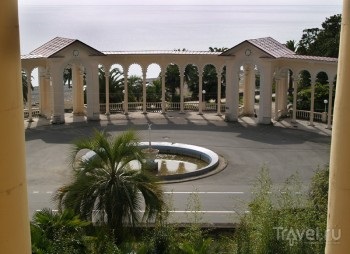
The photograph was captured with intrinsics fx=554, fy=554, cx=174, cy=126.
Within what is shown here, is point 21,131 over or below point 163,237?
over

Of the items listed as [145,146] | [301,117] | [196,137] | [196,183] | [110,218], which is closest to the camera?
[110,218]

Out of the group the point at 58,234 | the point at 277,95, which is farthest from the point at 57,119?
the point at 58,234

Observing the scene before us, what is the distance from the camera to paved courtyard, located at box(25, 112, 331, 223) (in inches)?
928

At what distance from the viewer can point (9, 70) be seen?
452cm

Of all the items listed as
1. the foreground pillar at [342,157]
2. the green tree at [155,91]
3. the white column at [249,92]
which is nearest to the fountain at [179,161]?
the white column at [249,92]

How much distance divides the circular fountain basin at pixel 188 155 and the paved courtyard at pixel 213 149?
0.66m

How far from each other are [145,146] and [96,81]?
1027cm

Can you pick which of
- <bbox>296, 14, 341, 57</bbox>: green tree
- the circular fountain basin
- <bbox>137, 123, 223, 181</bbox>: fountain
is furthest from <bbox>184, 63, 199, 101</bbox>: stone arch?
the circular fountain basin

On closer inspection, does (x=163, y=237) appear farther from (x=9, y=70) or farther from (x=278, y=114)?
(x=278, y=114)

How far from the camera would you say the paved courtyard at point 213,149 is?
23562mm

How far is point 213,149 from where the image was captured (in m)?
31.9

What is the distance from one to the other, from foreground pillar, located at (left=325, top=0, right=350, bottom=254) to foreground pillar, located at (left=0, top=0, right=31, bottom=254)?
280 cm

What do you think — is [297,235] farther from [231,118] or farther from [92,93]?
[92,93]

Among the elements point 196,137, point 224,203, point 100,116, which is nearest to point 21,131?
point 224,203
